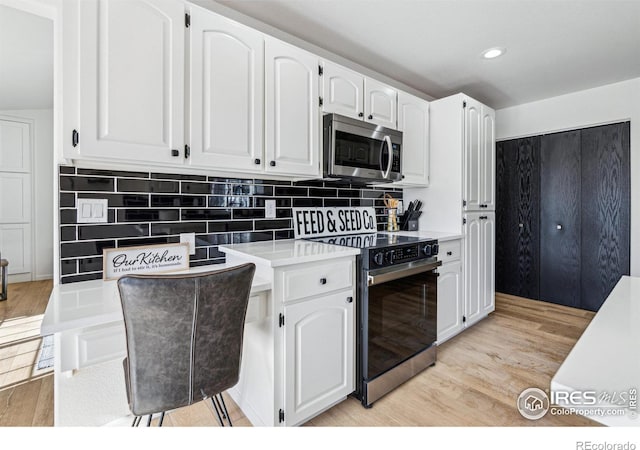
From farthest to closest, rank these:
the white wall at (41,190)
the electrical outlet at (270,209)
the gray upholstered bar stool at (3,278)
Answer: the white wall at (41,190)
the gray upholstered bar stool at (3,278)
the electrical outlet at (270,209)

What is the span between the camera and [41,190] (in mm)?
4055

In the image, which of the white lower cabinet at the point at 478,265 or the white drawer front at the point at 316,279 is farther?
the white lower cabinet at the point at 478,265

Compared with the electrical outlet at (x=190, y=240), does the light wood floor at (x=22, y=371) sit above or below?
below

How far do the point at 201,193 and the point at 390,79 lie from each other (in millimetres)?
2138

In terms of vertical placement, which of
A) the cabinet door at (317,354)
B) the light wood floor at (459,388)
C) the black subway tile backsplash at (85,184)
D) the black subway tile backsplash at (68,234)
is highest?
the black subway tile backsplash at (85,184)

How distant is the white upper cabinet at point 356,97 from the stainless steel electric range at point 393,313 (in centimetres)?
93

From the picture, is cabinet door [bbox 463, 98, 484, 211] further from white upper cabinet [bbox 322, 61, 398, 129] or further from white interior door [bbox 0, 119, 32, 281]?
white interior door [bbox 0, 119, 32, 281]

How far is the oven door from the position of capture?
1771 millimetres

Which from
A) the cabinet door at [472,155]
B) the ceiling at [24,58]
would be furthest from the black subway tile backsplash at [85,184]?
the cabinet door at [472,155]

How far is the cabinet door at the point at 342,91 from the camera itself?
2.02m

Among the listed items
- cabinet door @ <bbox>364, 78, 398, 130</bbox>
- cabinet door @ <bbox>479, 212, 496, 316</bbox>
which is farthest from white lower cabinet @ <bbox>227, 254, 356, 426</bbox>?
cabinet door @ <bbox>479, 212, 496, 316</bbox>

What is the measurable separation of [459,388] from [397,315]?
0.63 m

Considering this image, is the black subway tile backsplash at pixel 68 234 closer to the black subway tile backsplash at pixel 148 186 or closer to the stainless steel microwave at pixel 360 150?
the black subway tile backsplash at pixel 148 186
